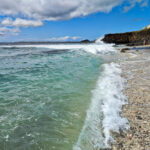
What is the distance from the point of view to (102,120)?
9.22ft

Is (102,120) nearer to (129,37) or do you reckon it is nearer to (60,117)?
(60,117)

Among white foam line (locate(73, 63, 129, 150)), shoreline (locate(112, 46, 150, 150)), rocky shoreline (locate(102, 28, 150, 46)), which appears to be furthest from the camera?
rocky shoreline (locate(102, 28, 150, 46))

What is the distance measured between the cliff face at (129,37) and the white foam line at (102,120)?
45042 millimetres

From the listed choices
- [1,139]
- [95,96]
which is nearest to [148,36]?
[95,96]

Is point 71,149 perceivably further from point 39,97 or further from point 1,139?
point 39,97

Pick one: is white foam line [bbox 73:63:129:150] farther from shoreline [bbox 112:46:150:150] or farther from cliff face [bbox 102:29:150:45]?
cliff face [bbox 102:29:150:45]

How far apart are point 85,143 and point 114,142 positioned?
49cm

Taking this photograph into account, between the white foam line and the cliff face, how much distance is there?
45042 mm

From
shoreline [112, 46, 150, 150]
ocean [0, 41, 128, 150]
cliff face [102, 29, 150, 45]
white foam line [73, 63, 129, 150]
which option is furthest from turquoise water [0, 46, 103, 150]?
cliff face [102, 29, 150, 45]

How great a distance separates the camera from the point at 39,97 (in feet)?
13.2

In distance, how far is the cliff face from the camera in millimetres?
44459

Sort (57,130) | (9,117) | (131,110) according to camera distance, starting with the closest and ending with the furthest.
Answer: (57,130), (9,117), (131,110)

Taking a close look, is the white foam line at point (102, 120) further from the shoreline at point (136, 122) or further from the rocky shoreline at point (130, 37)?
the rocky shoreline at point (130, 37)

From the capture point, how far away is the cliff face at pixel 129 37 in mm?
44459
